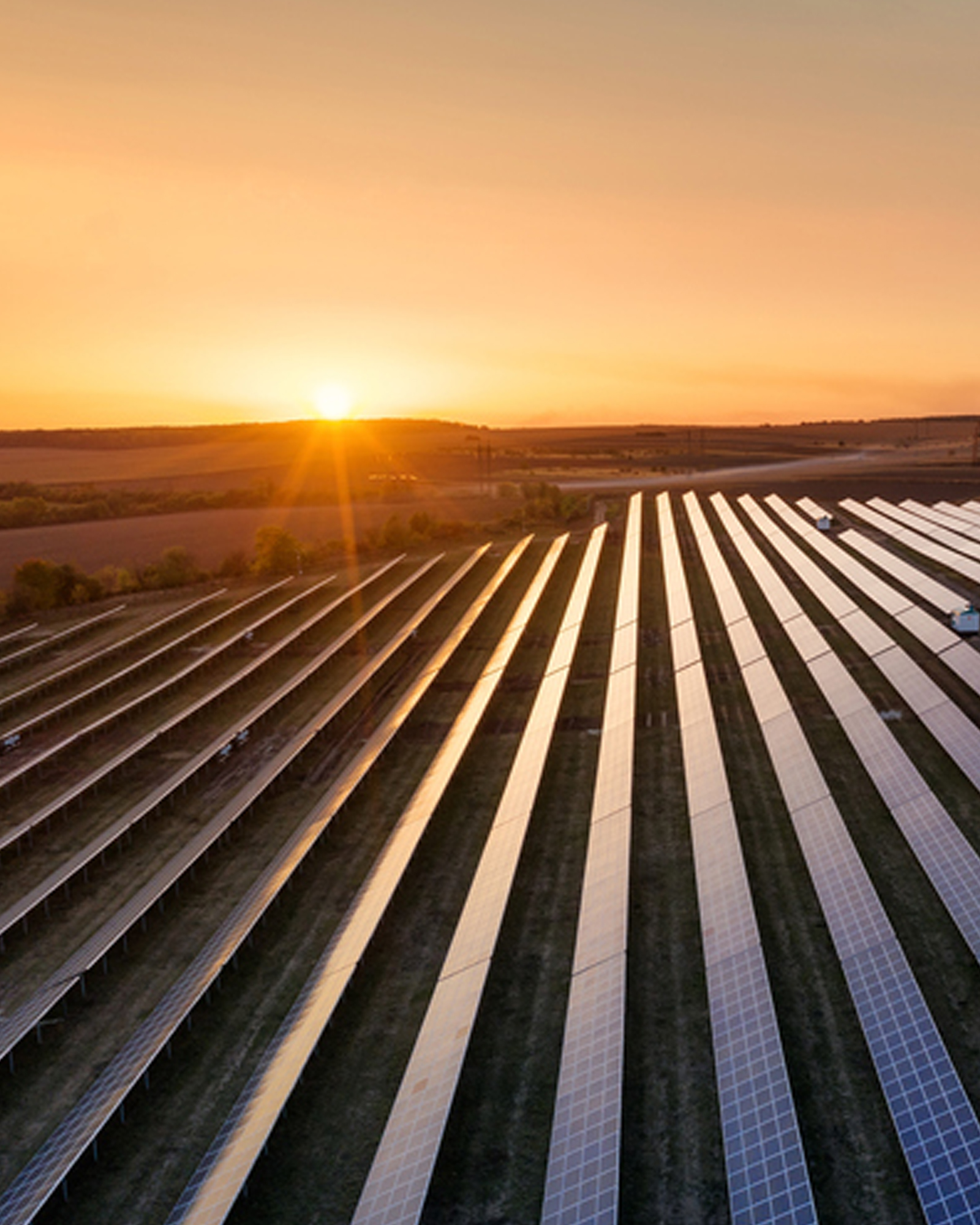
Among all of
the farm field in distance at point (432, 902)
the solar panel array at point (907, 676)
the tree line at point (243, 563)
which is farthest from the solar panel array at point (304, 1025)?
the tree line at point (243, 563)

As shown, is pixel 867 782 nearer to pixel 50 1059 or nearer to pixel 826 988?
pixel 826 988

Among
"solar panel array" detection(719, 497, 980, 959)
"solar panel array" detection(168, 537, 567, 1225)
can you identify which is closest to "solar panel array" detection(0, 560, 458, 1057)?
"solar panel array" detection(168, 537, 567, 1225)

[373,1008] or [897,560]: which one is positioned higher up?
[897,560]

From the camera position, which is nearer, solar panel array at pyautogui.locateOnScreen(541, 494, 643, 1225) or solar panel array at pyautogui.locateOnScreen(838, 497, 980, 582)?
solar panel array at pyautogui.locateOnScreen(541, 494, 643, 1225)

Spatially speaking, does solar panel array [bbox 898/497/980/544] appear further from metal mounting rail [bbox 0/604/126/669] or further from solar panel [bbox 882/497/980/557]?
metal mounting rail [bbox 0/604/126/669]

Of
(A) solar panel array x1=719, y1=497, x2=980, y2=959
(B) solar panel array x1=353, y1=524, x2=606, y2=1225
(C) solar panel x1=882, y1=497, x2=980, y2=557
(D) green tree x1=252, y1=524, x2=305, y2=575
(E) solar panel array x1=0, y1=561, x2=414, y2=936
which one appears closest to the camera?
(B) solar panel array x1=353, y1=524, x2=606, y2=1225

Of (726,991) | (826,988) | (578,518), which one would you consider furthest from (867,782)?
(578,518)

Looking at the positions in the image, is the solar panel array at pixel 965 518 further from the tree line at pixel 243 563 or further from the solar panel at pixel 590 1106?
the solar panel at pixel 590 1106
